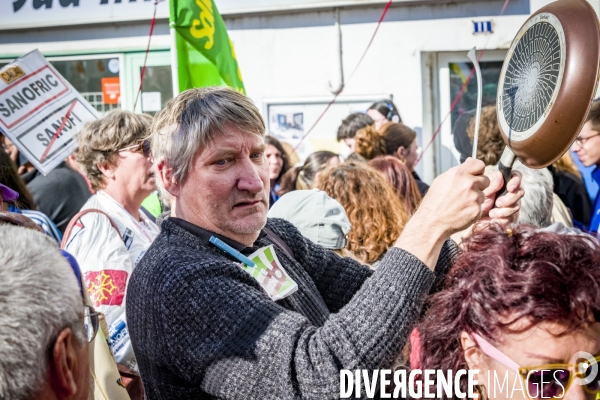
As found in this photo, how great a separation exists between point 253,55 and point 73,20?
2.04 metres

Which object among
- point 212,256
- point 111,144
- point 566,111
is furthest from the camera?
point 111,144

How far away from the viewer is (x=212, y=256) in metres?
1.93

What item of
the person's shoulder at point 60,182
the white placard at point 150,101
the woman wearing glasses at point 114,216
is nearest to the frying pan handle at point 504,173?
the woman wearing glasses at point 114,216

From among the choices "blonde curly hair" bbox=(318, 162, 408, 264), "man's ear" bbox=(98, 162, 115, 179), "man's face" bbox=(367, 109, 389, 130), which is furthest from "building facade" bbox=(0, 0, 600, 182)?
"man's ear" bbox=(98, 162, 115, 179)

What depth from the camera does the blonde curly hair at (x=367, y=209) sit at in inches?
132

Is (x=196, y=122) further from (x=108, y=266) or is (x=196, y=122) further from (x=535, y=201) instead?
(x=535, y=201)

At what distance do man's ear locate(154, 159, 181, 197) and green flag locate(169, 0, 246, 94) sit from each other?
200 cm

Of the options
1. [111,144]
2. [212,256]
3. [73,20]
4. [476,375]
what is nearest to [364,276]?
[212,256]

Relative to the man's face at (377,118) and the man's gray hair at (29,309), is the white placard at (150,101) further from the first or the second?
the man's gray hair at (29,309)

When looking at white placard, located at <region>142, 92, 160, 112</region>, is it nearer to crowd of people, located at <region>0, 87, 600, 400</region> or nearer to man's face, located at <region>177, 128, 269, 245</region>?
crowd of people, located at <region>0, 87, 600, 400</region>

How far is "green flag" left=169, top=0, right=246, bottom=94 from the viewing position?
413 centimetres

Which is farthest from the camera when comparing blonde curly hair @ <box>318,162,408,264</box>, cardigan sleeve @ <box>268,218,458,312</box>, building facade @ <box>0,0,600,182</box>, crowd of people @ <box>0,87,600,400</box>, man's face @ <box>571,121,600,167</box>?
building facade @ <box>0,0,600,182</box>

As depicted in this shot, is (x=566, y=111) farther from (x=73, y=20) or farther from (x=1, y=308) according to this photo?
(x=73, y=20)

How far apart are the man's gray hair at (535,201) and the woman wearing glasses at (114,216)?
1.58 metres
